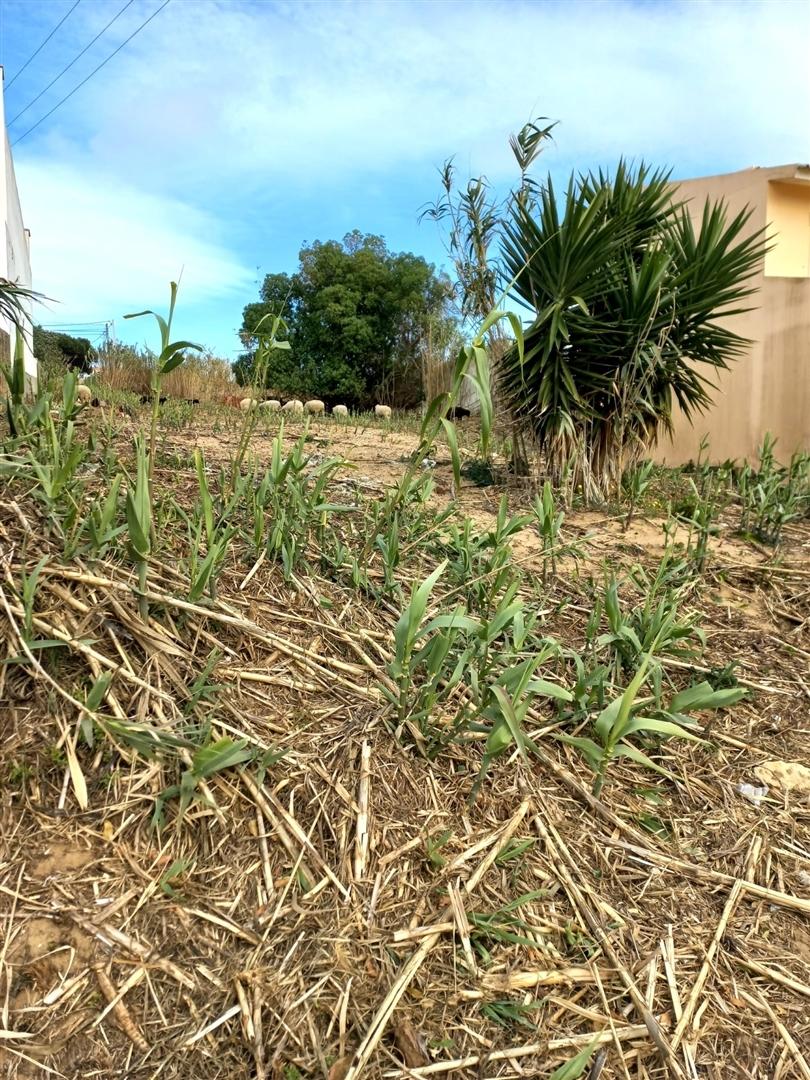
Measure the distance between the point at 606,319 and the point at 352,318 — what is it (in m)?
20.2

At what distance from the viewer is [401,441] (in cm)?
621

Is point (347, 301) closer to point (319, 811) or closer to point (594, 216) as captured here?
point (594, 216)

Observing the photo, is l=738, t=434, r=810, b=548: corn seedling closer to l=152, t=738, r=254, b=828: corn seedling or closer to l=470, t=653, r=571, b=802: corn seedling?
l=470, t=653, r=571, b=802: corn seedling

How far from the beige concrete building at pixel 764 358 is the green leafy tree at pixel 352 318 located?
16068mm

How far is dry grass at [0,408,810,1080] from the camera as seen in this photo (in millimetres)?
1342

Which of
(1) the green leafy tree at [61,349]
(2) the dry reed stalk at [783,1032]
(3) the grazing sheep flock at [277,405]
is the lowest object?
(2) the dry reed stalk at [783,1032]

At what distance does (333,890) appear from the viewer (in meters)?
1.55

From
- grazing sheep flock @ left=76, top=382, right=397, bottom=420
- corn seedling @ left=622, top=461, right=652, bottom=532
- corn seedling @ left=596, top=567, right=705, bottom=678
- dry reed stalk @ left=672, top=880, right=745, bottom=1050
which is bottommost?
dry reed stalk @ left=672, top=880, right=745, bottom=1050

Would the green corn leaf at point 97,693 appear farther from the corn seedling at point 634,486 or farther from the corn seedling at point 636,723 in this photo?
the corn seedling at point 634,486

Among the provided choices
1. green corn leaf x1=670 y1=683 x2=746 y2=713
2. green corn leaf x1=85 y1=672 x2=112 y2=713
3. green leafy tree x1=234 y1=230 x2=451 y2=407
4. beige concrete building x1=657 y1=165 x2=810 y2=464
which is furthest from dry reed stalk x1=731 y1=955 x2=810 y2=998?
green leafy tree x1=234 y1=230 x2=451 y2=407

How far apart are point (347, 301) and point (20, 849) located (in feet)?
77.6

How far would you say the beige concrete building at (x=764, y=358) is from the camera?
694 cm

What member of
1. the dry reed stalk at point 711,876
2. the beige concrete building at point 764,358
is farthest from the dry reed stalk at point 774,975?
the beige concrete building at point 764,358

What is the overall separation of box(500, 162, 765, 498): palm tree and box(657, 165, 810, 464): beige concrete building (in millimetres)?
2360
